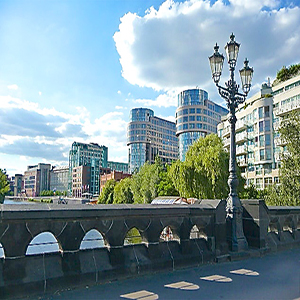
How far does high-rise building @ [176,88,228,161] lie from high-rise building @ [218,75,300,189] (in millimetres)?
61737

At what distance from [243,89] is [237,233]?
16.7 feet

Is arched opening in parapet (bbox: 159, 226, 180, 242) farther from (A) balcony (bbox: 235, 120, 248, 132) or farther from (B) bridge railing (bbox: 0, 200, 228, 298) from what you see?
(A) balcony (bbox: 235, 120, 248, 132)

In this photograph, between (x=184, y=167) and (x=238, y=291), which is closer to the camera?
(x=238, y=291)

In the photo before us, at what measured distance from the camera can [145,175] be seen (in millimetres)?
50969

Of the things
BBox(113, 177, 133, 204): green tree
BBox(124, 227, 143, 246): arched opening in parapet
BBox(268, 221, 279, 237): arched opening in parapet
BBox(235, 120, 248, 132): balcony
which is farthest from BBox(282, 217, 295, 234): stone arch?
BBox(113, 177, 133, 204): green tree

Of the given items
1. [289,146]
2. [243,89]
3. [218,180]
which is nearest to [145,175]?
[218,180]

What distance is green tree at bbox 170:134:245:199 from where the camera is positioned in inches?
1232

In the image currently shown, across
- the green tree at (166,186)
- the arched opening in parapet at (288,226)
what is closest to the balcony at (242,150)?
the green tree at (166,186)

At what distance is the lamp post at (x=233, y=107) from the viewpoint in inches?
328

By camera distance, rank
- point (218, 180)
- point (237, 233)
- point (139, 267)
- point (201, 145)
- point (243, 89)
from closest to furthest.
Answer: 1. point (139, 267)
2. point (237, 233)
3. point (243, 89)
4. point (218, 180)
5. point (201, 145)

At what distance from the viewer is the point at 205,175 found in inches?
1270

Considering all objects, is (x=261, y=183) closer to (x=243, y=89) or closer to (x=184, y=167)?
(x=184, y=167)

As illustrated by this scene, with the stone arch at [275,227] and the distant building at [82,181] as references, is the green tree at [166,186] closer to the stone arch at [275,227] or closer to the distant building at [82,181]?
the stone arch at [275,227]

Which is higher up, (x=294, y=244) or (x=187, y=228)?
(x=187, y=228)
